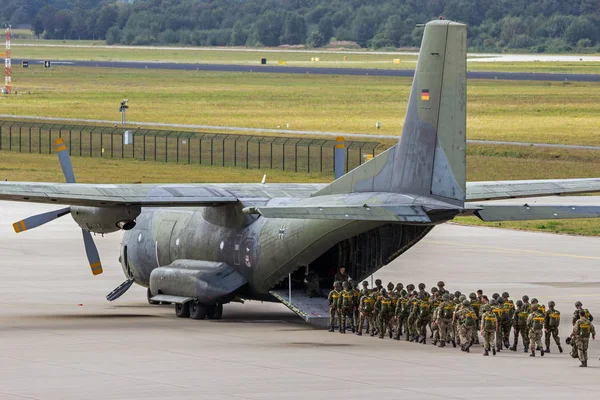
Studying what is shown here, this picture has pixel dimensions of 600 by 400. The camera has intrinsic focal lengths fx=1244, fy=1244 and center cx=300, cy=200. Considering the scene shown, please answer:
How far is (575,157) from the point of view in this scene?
86562mm

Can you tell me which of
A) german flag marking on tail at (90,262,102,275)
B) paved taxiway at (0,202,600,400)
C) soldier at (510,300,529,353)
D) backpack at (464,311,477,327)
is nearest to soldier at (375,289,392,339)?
paved taxiway at (0,202,600,400)

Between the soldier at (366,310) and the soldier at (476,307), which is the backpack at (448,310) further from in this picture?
the soldier at (366,310)

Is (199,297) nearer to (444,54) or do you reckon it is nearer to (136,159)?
(444,54)

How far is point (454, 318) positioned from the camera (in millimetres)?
29703

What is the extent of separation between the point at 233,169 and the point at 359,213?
55.5 m

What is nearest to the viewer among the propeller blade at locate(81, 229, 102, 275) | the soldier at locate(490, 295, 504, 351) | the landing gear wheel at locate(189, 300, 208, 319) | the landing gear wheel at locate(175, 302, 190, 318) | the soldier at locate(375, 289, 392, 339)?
the soldier at locate(490, 295, 504, 351)

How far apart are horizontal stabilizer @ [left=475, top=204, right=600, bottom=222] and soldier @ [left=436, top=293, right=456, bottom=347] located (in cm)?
235

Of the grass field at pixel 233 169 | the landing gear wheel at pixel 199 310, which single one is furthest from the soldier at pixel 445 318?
the grass field at pixel 233 169

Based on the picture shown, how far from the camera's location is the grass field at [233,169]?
260 feet

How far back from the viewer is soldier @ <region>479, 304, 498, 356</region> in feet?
93.8

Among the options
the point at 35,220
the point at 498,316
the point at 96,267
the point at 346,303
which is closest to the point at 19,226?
the point at 35,220

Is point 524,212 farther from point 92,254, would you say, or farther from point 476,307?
point 92,254

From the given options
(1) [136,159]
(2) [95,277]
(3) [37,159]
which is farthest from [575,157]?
(2) [95,277]

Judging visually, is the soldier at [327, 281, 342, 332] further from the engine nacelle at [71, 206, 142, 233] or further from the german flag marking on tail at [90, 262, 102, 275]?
the german flag marking on tail at [90, 262, 102, 275]
